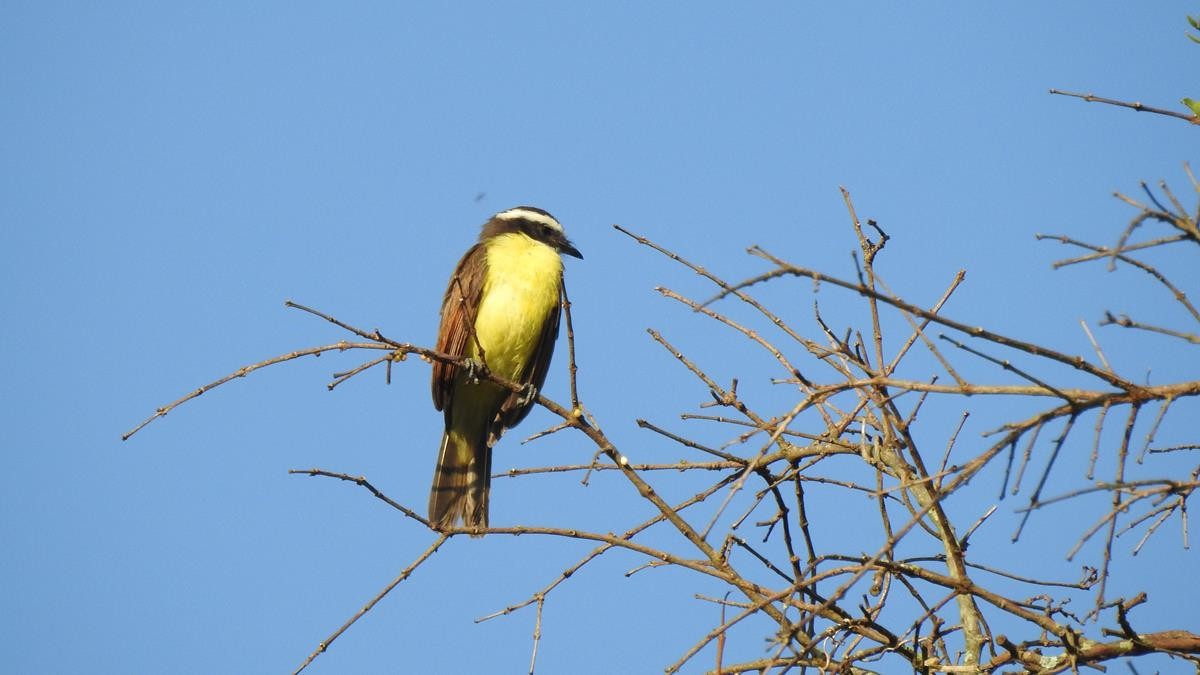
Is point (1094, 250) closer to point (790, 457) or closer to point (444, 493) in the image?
point (790, 457)

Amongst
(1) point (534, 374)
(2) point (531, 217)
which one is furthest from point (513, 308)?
Answer: (2) point (531, 217)

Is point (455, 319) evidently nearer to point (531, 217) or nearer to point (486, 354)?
point (486, 354)

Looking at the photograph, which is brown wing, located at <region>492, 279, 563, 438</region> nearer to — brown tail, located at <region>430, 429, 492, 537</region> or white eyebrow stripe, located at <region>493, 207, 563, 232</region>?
brown tail, located at <region>430, 429, 492, 537</region>

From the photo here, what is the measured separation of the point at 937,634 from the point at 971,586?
0.40 metres

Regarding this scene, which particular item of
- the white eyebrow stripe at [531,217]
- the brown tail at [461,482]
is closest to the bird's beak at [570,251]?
the white eyebrow stripe at [531,217]

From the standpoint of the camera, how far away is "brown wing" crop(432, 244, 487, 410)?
691 centimetres

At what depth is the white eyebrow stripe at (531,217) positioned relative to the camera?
793cm

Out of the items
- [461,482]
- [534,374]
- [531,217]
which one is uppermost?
[531,217]

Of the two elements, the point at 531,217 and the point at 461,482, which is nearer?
the point at 461,482

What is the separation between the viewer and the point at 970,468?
2.42 m

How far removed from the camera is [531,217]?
799 centimetres

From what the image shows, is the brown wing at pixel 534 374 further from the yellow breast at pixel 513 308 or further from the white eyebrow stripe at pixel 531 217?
the white eyebrow stripe at pixel 531 217

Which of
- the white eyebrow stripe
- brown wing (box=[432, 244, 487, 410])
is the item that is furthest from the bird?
the white eyebrow stripe

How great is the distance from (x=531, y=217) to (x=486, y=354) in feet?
4.26
